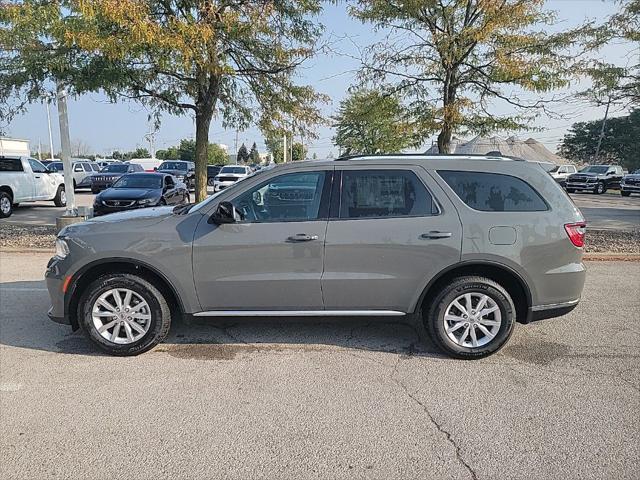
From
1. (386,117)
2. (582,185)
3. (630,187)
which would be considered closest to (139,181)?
(386,117)

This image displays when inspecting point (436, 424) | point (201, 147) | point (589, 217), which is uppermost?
point (201, 147)

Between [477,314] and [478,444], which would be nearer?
[478,444]

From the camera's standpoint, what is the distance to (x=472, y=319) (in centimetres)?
396

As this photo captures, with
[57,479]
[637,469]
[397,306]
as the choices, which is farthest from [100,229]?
[637,469]

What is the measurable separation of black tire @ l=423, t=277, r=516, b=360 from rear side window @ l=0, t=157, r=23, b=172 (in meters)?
14.8

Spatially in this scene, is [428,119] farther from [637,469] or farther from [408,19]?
[637,469]

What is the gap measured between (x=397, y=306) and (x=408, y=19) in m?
7.49

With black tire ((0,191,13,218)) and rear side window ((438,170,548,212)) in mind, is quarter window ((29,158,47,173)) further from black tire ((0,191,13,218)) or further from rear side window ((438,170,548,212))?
rear side window ((438,170,548,212))

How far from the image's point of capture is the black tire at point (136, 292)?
12.9 ft

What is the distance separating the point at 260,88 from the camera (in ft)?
33.3

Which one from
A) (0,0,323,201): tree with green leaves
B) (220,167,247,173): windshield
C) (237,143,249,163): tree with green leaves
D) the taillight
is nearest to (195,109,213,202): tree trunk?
(0,0,323,201): tree with green leaves

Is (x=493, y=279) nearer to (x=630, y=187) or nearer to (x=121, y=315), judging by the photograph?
(x=121, y=315)

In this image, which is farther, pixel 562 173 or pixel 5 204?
pixel 562 173

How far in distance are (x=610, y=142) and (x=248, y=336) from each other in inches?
2551
